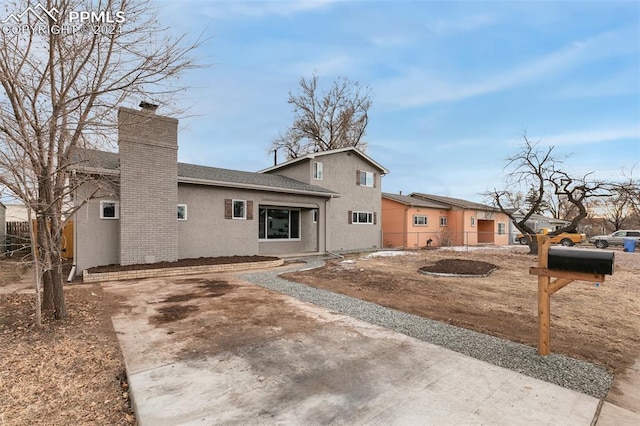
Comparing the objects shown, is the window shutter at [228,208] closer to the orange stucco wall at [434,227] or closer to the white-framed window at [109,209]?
the white-framed window at [109,209]

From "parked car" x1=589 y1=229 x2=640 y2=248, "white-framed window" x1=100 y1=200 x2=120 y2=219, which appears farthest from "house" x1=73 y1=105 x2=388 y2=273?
"parked car" x1=589 y1=229 x2=640 y2=248

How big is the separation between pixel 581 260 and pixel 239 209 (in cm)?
1143

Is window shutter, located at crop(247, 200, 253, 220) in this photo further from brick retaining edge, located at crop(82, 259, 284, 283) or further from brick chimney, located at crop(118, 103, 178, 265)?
brick chimney, located at crop(118, 103, 178, 265)

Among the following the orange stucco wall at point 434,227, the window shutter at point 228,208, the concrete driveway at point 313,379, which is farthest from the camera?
the orange stucco wall at point 434,227

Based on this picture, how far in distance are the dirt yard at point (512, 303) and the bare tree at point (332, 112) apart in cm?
2204

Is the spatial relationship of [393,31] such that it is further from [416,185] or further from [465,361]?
[416,185]

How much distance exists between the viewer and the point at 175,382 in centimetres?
327

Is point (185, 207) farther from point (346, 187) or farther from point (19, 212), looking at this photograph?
point (346, 187)

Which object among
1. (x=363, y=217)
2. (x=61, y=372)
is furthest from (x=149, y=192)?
(x=363, y=217)

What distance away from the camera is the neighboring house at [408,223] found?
75.5 feet

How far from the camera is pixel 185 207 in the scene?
38.5 feet

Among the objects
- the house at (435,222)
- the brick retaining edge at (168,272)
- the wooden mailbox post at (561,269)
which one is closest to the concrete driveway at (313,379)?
the wooden mailbox post at (561,269)

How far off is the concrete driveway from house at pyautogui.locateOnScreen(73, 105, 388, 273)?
10.7ft

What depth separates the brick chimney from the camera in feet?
32.6
